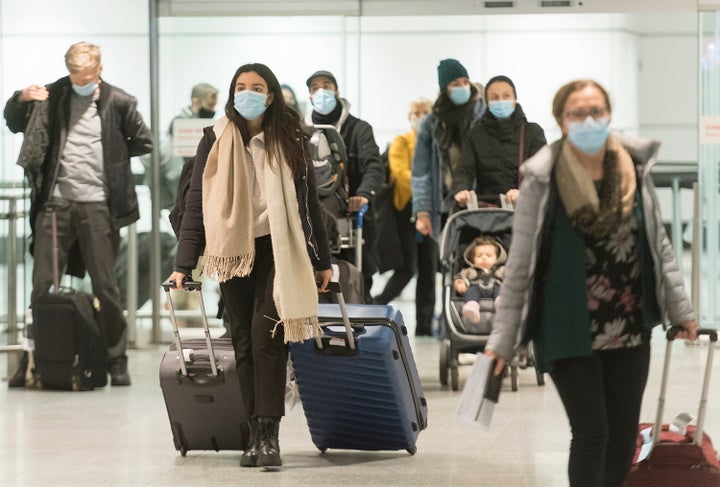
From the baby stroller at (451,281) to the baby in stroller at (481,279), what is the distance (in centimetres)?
1

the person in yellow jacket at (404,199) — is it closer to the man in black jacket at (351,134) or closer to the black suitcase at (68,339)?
the man in black jacket at (351,134)

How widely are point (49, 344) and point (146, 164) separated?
9.01 ft

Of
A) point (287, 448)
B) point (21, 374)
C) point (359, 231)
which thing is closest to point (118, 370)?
point (21, 374)

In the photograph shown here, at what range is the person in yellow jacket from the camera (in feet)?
38.0

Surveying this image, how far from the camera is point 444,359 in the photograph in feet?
28.7

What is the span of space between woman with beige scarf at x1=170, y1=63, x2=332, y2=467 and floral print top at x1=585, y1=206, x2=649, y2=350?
1.83 meters

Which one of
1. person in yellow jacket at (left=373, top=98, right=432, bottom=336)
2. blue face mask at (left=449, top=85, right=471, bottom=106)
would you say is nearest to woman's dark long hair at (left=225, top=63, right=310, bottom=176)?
blue face mask at (left=449, top=85, right=471, bottom=106)

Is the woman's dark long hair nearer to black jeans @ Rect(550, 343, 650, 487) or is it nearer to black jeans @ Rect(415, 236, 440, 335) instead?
black jeans @ Rect(550, 343, 650, 487)

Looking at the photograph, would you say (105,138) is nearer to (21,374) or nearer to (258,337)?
(21,374)

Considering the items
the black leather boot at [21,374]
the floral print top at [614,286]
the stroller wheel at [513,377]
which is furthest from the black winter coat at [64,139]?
the floral print top at [614,286]

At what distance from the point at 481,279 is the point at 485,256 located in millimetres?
147

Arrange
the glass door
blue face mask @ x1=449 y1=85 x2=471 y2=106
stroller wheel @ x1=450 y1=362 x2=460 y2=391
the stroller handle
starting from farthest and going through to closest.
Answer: the glass door, blue face mask @ x1=449 y1=85 x2=471 y2=106, the stroller handle, stroller wheel @ x1=450 y1=362 x2=460 y2=391

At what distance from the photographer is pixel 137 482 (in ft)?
19.5

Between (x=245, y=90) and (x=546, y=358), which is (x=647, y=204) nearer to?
(x=546, y=358)
